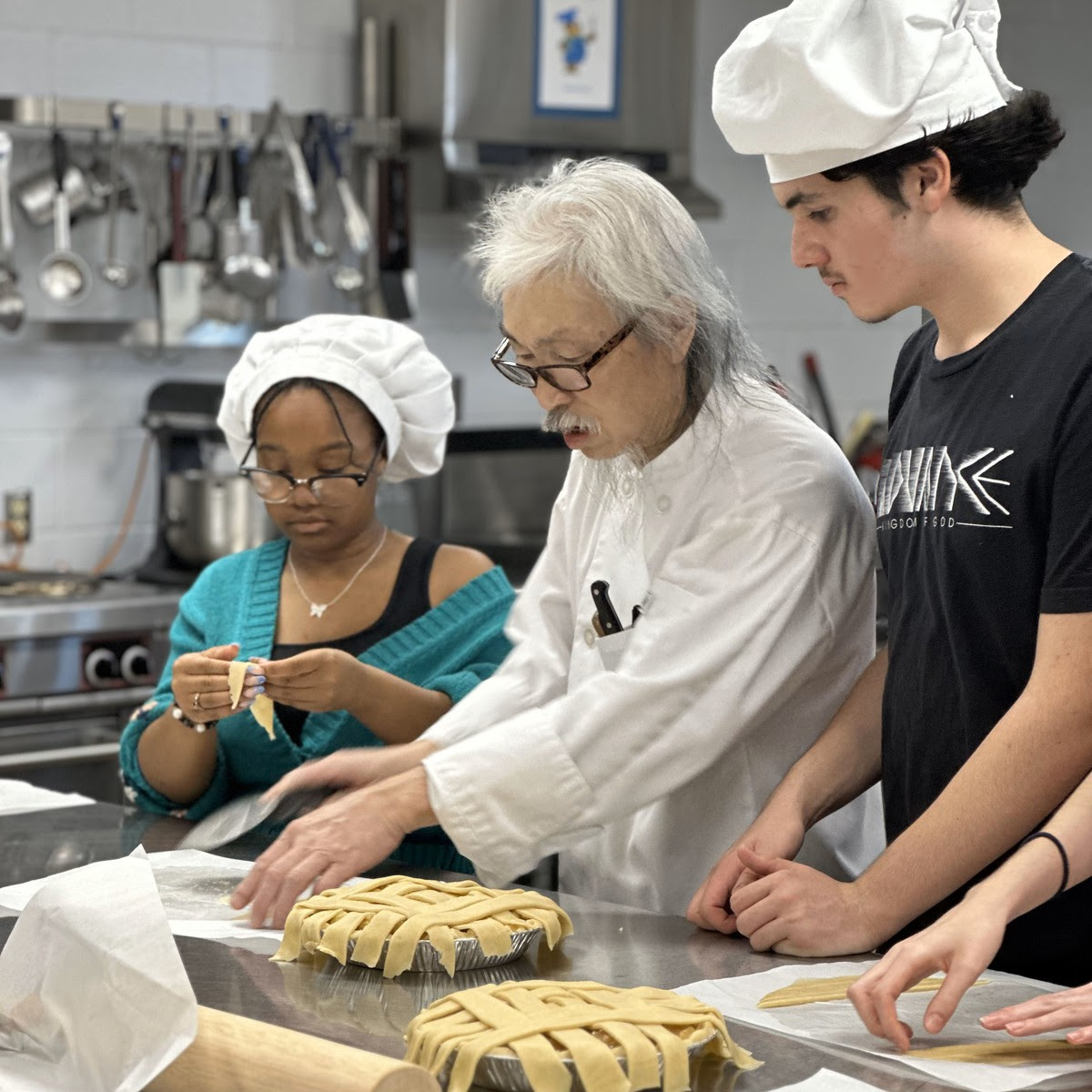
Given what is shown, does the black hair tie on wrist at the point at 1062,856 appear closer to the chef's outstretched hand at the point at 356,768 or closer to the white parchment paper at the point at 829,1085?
the white parchment paper at the point at 829,1085

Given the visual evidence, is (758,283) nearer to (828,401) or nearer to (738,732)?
(828,401)

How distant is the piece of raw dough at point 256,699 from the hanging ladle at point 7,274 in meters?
1.95

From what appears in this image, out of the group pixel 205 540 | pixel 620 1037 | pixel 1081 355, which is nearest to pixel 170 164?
pixel 205 540

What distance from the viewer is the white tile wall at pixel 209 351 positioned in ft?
12.3

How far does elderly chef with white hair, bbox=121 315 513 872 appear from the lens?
79.7 inches

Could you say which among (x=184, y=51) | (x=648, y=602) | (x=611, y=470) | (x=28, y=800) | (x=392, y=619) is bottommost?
(x=28, y=800)

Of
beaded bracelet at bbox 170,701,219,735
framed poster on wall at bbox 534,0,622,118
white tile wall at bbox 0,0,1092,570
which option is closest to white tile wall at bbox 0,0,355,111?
white tile wall at bbox 0,0,1092,570

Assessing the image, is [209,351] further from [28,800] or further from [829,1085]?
[829,1085]

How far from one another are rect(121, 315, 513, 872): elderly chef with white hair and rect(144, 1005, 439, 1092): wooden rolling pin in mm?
734

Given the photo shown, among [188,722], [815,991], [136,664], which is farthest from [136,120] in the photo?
[815,991]

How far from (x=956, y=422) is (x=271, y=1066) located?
2.63ft

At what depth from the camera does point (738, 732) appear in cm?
169

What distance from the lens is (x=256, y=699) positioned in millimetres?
1877

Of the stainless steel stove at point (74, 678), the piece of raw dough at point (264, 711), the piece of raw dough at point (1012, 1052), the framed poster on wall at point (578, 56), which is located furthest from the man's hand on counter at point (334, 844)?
the framed poster on wall at point (578, 56)
